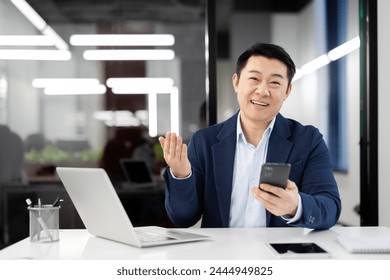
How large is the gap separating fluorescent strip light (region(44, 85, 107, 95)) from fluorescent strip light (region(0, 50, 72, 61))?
0.74 feet

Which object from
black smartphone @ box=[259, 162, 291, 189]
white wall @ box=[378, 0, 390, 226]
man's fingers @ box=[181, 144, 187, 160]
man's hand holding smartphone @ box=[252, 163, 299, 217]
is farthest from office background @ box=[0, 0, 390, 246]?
black smartphone @ box=[259, 162, 291, 189]

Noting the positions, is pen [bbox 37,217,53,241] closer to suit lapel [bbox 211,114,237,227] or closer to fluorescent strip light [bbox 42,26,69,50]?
suit lapel [bbox 211,114,237,227]

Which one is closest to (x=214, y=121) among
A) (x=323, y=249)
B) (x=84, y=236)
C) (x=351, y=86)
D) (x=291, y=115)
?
(x=291, y=115)

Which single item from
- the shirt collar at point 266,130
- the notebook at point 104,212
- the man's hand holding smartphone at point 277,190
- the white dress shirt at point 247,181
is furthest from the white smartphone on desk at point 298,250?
the shirt collar at point 266,130

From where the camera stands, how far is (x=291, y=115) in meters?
3.91

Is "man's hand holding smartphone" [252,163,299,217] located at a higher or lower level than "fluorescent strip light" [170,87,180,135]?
lower

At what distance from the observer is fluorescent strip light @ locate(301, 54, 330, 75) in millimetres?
3920

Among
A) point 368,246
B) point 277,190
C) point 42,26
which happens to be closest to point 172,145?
point 277,190

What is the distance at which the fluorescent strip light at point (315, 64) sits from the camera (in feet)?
12.9

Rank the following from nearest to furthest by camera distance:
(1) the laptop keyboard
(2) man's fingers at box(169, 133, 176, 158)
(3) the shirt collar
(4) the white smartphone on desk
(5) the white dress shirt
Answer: (4) the white smartphone on desk, (1) the laptop keyboard, (2) man's fingers at box(169, 133, 176, 158), (5) the white dress shirt, (3) the shirt collar

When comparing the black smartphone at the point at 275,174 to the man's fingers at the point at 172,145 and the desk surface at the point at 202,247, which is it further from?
the man's fingers at the point at 172,145

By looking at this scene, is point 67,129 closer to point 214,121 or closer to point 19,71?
point 19,71

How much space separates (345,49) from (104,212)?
273 centimetres
